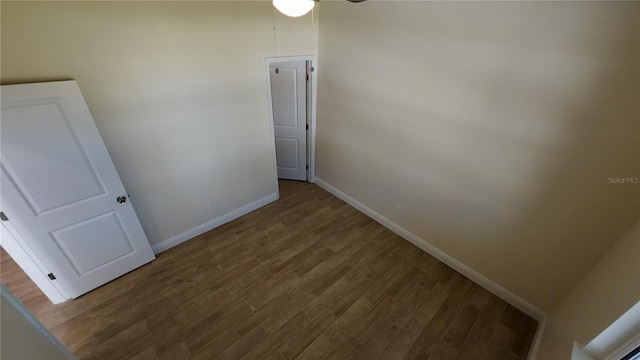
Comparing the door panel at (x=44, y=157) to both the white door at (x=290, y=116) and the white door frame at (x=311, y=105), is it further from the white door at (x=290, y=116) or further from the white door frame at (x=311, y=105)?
the white door at (x=290, y=116)

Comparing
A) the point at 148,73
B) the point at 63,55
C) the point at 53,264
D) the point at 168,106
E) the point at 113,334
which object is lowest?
the point at 113,334

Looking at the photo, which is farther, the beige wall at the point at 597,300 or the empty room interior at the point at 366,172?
the empty room interior at the point at 366,172

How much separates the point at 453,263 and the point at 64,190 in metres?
3.97

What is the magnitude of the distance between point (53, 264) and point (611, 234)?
4.69 metres

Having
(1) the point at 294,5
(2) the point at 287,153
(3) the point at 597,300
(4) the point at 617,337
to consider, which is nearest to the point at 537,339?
(3) the point at 597,300

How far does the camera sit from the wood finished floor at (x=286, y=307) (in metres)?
2.17

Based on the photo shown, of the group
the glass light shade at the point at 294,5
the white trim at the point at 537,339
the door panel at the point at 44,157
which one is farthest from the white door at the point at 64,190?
the white trim at the point at 537,339

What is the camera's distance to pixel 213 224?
3436 mm

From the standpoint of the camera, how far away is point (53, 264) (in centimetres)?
227

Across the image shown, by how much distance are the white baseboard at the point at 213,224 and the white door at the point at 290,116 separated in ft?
2.33

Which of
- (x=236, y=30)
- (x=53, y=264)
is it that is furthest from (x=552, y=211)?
(x=53, y=264)

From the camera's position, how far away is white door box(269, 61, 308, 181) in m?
3.69

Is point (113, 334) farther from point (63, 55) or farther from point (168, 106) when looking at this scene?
point (63, 55)

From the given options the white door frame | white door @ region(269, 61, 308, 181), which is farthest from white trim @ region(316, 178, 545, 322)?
white door @ region(269, 61, 308, 181)
